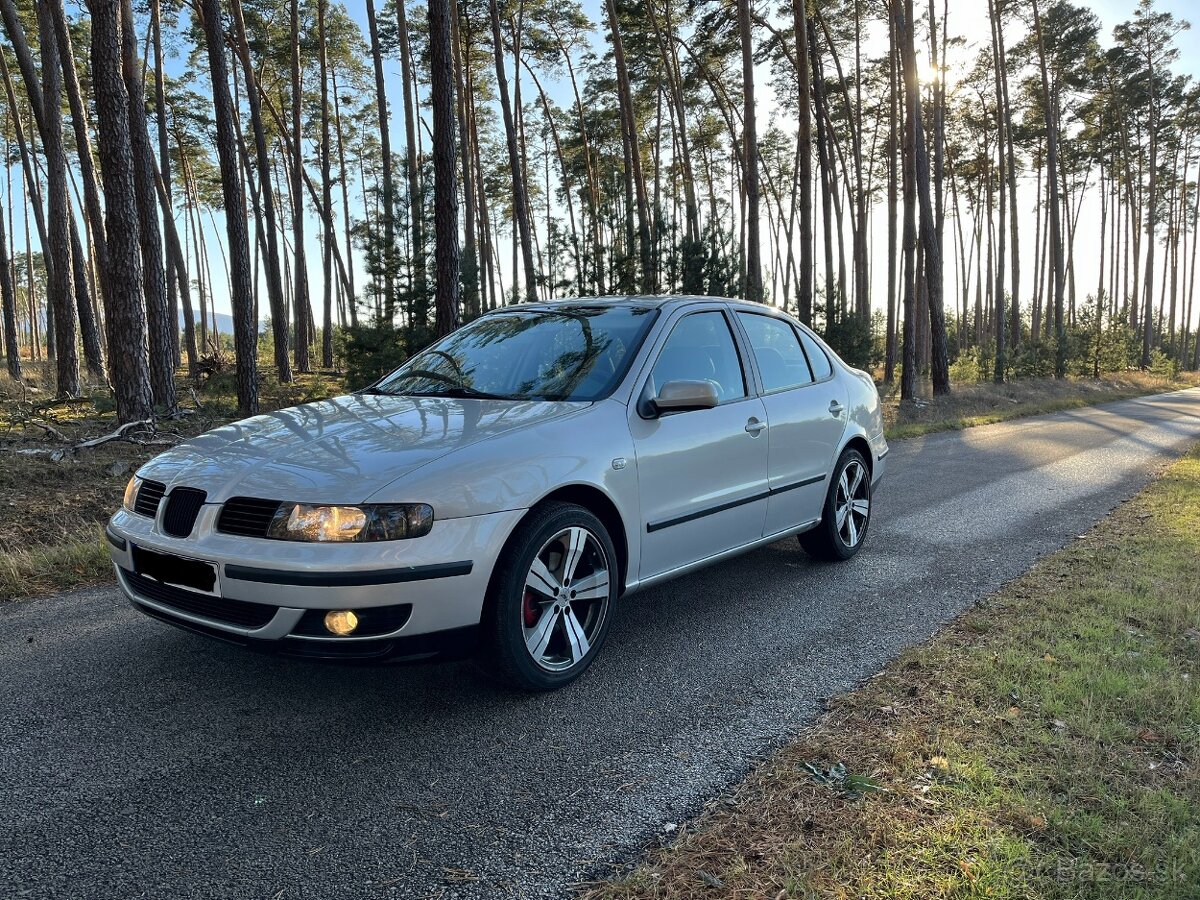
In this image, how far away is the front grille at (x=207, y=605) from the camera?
9.42 feet

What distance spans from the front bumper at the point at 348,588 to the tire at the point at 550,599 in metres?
0.10

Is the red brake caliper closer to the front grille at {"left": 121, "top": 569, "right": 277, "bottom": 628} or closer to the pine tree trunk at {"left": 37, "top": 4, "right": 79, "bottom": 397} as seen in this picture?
the front grille at {"left": 121, "top": 569, "right": 277, "bottom": 628}

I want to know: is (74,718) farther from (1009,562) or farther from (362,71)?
(362,71)

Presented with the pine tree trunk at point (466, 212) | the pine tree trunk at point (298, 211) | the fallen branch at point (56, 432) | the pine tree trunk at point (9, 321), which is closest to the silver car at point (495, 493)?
the fallen branch at point (56, 432)

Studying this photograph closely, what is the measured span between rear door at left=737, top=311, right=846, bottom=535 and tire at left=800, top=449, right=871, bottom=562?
0.14m

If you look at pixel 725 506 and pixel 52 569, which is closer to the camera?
pixel 725 506

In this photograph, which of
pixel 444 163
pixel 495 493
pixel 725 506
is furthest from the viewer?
pixel 444 163

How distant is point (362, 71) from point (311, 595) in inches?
1166

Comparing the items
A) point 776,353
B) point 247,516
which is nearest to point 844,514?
point 776,353

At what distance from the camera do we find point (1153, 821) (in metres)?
2.30

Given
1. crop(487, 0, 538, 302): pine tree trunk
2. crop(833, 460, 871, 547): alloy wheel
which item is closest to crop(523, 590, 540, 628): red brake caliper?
crop(833, 460, 871, 547): alloy wheel

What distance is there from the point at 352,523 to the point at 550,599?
91 centimetres

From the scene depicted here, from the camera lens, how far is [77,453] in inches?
331

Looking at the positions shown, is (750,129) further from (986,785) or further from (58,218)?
(986,785)
